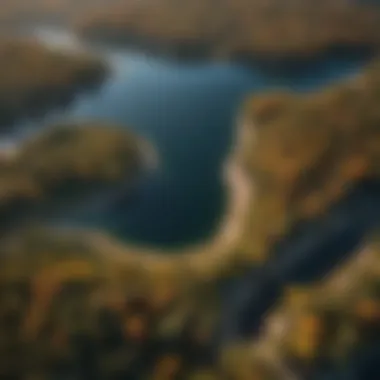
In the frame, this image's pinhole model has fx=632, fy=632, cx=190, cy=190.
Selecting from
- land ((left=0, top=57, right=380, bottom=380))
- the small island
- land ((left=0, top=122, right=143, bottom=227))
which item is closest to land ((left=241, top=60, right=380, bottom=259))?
land ((left=0, top=57, right=380, bottom=380))

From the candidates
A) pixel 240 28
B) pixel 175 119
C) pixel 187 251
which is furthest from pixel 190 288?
pixel 240 28

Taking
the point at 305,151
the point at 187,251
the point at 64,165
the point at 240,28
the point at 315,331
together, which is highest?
the point at 240,28

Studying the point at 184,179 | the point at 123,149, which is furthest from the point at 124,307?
the point at 123,149

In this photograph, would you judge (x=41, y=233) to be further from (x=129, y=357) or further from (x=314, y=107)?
(x=314, y=107)

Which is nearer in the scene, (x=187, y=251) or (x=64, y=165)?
(x=187, y=251)

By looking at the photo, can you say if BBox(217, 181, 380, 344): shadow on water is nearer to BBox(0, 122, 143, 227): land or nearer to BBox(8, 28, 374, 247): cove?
BBox(8, 28, 374, 247): cove

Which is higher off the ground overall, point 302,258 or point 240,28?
point 240,28

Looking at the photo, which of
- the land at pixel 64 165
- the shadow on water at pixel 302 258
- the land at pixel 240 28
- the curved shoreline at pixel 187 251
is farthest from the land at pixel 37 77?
the shadow on water at pixel 302 258

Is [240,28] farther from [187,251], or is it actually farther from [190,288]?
[190,288]
